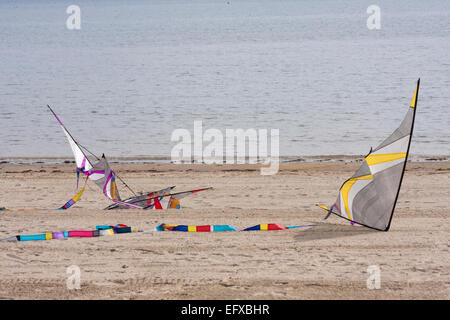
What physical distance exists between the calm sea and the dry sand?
6690 millimetres

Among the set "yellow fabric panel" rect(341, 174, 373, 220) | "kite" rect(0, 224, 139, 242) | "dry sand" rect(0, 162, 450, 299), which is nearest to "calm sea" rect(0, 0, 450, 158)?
"dry sand" rect(0, 162, 450, 299)

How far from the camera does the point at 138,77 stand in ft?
104

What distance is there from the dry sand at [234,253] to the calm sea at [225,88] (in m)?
6.69

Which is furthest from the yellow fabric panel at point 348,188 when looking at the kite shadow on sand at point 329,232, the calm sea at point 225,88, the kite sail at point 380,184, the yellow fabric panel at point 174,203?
the calm sea at point 225,88

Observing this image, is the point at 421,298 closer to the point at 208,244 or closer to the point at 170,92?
the point at 208,244

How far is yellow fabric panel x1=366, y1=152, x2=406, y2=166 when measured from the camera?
21.5ft

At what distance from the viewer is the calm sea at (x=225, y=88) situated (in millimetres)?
16688

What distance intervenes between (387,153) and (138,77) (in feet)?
85.9

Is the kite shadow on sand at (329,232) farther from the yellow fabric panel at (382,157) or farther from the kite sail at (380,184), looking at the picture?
the yellow fabric panel at (382,157)

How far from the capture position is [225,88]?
89.0 ft

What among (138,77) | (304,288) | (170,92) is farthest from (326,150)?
(138,77)

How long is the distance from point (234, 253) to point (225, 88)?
850 inches

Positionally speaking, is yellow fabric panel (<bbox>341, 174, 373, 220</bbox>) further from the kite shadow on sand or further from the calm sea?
the calm sea

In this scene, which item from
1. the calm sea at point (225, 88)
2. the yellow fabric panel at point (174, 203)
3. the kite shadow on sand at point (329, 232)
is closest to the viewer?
the kite shadow on sand at point (329, 232)
